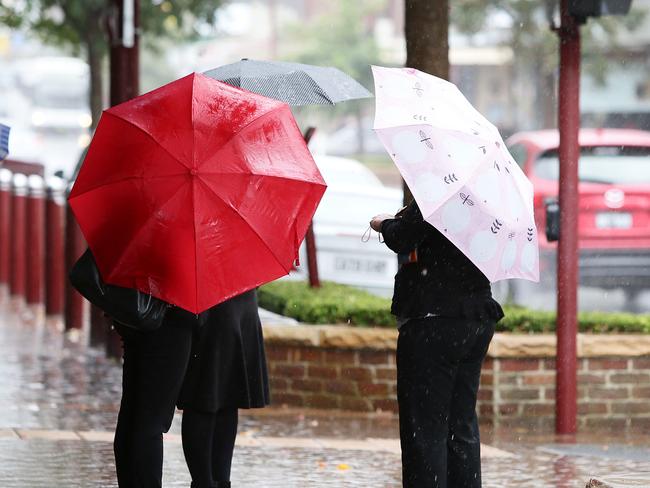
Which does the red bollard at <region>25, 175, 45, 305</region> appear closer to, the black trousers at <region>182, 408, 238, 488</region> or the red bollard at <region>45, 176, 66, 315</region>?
the red bollard at <region>45, 176, 66, 315</region>

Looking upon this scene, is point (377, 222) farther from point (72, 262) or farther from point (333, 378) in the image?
point (72, 262)

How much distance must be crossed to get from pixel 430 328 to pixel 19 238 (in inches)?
436

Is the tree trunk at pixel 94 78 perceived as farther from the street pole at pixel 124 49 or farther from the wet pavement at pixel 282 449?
the wet pavement at pixel 282 449

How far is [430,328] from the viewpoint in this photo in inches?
231

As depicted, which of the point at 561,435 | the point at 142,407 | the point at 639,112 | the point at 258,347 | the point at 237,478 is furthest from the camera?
the point at 639,112

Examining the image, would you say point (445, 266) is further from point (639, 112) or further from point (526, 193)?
point (639, 112)

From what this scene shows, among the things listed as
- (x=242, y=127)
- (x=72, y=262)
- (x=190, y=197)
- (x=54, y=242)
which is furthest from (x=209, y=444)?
(x=54, y=242)

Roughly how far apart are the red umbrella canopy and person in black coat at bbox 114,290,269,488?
0.43 meters

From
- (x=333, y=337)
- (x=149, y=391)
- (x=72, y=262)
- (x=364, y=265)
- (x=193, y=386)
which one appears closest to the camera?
(x=149, y=391)

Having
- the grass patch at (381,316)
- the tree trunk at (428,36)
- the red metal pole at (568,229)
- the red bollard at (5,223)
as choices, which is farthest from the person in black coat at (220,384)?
the red bollard at (5,223)

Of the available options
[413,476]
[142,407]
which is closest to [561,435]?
[413,476]

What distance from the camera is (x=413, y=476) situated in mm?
5957

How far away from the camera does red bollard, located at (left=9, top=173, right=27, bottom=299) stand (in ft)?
53.0

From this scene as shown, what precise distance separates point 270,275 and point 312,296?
5.05 m
